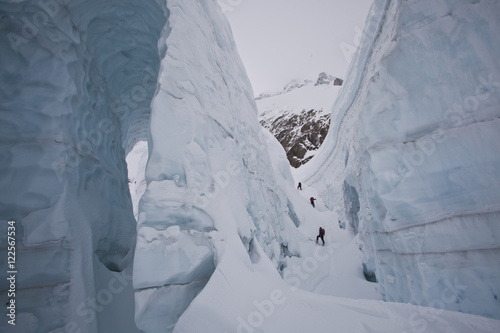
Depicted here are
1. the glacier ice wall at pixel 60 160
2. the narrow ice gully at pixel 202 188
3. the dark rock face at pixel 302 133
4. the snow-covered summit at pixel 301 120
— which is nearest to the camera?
the narrow ice gully at pixel 202 188

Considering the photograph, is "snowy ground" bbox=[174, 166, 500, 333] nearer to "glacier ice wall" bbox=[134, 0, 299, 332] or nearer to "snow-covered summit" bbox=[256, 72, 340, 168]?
"glacier ice wall" bbox=[134, 0, 299, 332]

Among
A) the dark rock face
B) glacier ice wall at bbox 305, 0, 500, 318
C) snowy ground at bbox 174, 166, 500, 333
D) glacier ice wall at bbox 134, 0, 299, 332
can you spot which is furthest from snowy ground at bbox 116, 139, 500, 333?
the dark rock face

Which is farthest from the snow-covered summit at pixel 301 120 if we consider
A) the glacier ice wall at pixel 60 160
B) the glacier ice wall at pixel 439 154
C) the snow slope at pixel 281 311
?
the snow slope at pixel 281 311

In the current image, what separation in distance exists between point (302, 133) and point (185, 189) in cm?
2988

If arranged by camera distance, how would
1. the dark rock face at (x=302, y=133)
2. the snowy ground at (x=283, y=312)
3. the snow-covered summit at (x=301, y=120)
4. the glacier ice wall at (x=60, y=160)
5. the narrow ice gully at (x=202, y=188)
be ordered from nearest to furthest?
the snowy ground at (x=283, y=312) < the narrow ice gully at (x=202, y=188) < the glacier ice wall at (x=60, y=160) < the dark rock face at (x=302, y=133) < the snow-covered summit at (x=301, y=120)

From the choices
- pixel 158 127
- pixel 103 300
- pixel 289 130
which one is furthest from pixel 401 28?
pixel 289 130

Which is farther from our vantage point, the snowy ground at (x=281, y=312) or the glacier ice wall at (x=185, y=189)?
the glacier ice wall at (x=185, y=189)

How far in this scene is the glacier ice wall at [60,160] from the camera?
227 cm

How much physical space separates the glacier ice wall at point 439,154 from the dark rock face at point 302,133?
81.3ft

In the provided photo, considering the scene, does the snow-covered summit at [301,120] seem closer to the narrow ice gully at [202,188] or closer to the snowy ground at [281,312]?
the narrow ice gully at [202,188]

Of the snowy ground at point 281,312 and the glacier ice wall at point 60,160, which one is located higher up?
the glacier ice wall at point 60,160

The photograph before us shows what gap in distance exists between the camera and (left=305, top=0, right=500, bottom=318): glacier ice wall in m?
2.28

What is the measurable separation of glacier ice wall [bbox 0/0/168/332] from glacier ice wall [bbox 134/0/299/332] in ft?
1.96

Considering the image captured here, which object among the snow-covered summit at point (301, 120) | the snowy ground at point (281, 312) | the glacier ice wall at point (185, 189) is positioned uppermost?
the snow-covered summit at point (301, 120)
